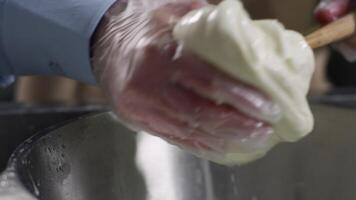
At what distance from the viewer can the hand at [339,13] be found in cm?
73

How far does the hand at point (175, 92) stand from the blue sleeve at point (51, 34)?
Answer: 53 mm

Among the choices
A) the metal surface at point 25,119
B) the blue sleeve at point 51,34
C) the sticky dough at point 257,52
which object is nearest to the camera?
the sticky dough at point 257,52

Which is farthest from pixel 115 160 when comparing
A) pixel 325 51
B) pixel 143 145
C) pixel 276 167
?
pixel 325 51

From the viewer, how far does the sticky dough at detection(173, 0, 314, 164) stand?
13.6 inches

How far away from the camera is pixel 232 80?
35cm

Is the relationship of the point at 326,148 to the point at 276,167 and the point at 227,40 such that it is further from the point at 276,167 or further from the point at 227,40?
the point at 227,40

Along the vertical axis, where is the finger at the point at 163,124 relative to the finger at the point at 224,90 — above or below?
below

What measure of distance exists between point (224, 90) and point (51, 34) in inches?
8.3

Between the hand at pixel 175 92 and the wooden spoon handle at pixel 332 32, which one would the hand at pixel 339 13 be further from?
the hand at pixel 175 92

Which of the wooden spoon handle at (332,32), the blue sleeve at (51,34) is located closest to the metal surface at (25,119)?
the blue sleeve at (51,34)

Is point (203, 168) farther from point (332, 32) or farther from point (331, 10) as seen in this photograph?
point (331, 10)

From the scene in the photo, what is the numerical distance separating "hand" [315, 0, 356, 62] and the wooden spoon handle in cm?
6

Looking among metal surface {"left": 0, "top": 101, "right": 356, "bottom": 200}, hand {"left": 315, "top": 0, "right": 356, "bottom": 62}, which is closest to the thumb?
hand {"left": 315, "top": 0, "right": 356, "bottom": 62}

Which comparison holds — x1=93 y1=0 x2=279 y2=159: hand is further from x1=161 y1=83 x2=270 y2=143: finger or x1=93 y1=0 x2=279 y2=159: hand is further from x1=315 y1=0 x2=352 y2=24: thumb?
x1=315 y1=0 x2=352 y2=24: thumb
